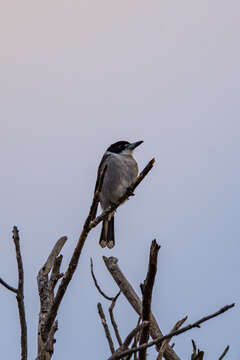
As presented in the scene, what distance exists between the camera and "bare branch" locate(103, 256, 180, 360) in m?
2.83

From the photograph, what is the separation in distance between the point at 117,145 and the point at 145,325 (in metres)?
5.59

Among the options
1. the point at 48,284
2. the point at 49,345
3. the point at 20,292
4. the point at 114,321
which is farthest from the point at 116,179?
the point at 49,345

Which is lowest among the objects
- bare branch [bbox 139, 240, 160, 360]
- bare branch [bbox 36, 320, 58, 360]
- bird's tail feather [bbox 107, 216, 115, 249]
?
bare branch [bbox 139, 240, 160, 360]

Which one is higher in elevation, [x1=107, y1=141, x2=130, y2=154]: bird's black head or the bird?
[x1=107, y1=141, x2=130, y2=154]: bird's black head

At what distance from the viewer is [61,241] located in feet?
11.3

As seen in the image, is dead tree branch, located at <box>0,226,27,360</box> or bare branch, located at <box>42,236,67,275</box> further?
bare branch, located at <box>42,236,67,275</box>

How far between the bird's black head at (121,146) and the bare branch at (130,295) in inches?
169

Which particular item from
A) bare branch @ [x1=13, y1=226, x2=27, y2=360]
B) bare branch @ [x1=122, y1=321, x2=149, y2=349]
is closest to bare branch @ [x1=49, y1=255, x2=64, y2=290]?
bare branch @ [x1=13, y1=226, x2=27, y2=360]

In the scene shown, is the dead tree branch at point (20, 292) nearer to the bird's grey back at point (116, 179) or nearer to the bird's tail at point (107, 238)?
the bird's grey back at point (116, 179)

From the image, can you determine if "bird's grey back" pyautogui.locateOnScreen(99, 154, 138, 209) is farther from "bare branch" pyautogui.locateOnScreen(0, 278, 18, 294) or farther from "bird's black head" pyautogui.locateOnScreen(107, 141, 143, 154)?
"bare branch" pyautogui.locateOnScreen(0, 278, 18, 294)

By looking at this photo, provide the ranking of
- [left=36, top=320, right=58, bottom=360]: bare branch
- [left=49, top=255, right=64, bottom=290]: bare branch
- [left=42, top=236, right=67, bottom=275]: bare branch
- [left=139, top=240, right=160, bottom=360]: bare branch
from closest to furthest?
→ [left=139, top=240, right=160, bottom=360]: bare branch
[left=36, top=320, right=58, bottom=360]: bare branch
[left=49, top=255, right=64, bottom=290]: bare branch
[left=42, top=236, right=67, bottom=275]: bare branch

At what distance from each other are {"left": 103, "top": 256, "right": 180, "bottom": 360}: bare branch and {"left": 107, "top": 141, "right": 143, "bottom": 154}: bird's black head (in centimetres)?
429

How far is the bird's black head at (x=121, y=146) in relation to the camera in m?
7.68

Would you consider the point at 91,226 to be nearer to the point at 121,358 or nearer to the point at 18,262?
the point at 18,262
